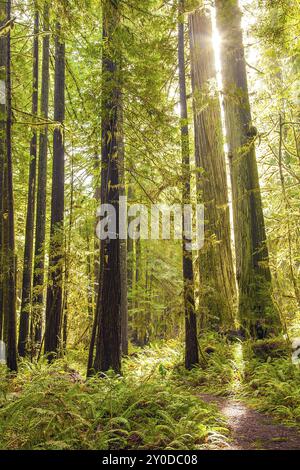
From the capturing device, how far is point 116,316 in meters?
6.68

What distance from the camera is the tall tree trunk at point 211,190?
8.63m

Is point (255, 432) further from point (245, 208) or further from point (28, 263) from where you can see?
point (28, 263)

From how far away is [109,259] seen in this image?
6.72 m

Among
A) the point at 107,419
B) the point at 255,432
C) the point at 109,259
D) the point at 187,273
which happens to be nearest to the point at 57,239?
the point at 109,259

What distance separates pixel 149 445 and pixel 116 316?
10.2 feet

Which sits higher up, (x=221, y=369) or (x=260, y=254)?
(x=260, y=254)

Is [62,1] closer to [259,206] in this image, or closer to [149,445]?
[259,206]

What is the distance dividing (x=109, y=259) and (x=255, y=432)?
3.66 meters

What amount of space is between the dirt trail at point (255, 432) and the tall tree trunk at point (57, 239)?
5.11 meters

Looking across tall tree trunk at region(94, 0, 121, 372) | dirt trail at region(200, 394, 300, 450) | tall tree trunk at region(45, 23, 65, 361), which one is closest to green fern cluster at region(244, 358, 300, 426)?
dirt trail at region(200, 394, 300, 450)

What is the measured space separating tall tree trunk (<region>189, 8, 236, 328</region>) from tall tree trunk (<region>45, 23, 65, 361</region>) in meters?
3.46

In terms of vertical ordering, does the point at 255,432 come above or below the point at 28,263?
below

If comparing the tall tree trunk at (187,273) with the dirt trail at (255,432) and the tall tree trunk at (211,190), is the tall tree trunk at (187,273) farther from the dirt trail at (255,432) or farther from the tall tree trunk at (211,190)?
the dirt trail at (255,432)
